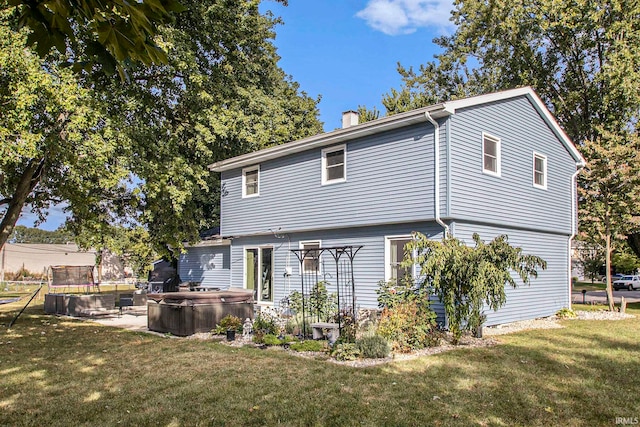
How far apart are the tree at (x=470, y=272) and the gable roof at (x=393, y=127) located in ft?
11.0

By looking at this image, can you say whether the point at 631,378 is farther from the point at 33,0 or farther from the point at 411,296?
the point at 33,0

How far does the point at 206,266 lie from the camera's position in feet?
60.9

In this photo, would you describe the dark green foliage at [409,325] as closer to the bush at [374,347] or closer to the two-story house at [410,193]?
the bush at [374,347]

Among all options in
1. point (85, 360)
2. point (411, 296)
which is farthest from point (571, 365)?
point (85, 360)

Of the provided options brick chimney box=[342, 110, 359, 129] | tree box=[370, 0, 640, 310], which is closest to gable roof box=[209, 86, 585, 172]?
brick chimney box=[342, 110, 359, 129]

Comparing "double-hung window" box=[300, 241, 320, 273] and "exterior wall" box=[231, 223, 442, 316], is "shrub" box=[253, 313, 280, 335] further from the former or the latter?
"double-hung window" box=[300, 241, 320, 273]

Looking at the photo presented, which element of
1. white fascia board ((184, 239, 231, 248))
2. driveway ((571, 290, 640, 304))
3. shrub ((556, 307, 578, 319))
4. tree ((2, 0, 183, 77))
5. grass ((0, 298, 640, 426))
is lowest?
driveway ((571, 290, 640, 304))

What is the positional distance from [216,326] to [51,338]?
3.67 metres

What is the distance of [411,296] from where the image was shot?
10250 millimetres

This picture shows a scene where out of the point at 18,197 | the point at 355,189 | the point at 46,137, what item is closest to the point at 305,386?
the point at 355,189

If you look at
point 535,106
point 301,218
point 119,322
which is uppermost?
point 535,106

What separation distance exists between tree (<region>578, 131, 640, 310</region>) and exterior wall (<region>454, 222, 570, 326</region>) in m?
1.87

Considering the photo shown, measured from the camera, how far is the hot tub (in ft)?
36.0

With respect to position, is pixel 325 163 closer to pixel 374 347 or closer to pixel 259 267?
pixel 259 267
